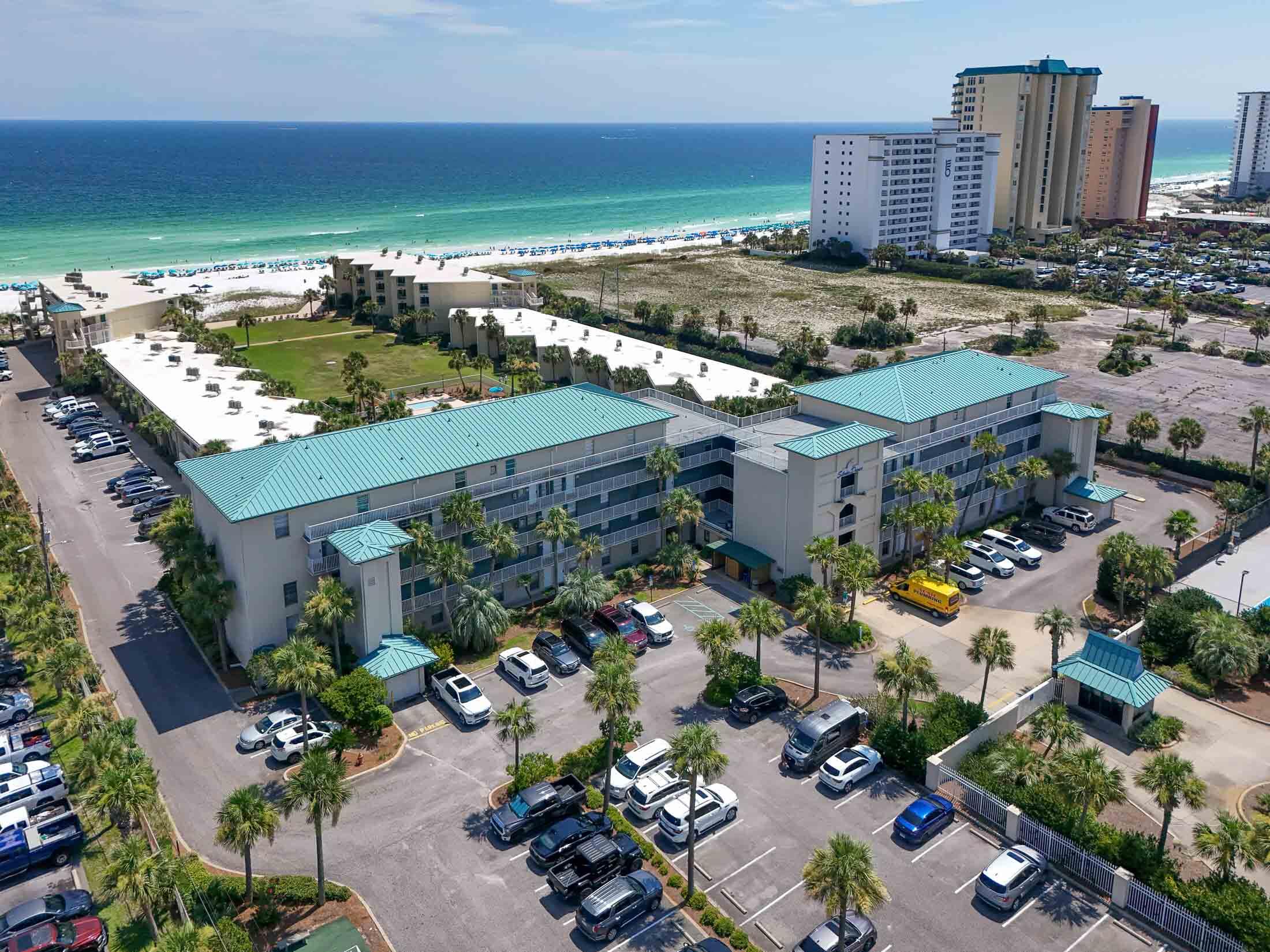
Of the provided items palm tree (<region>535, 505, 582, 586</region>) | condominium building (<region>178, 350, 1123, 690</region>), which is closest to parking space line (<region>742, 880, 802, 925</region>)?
condominium building (<region>178, 350, 1123, 690</region>)

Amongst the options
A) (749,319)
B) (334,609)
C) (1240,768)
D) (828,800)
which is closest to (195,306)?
(749,319)

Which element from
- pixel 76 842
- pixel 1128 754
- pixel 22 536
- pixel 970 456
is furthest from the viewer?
pixel 970 456

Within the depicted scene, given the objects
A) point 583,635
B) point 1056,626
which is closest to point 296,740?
point 583,635

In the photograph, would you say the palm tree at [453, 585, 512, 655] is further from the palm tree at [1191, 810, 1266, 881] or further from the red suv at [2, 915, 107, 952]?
the palm tree at [1191, 810, 1266, 881]

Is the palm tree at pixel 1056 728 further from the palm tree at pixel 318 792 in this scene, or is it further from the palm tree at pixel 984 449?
the palm tree at pixel 318 792

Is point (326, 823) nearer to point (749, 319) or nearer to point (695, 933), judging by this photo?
point (695, 933)

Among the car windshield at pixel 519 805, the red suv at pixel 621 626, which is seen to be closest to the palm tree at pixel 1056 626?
the red suv at pixel 621 626
